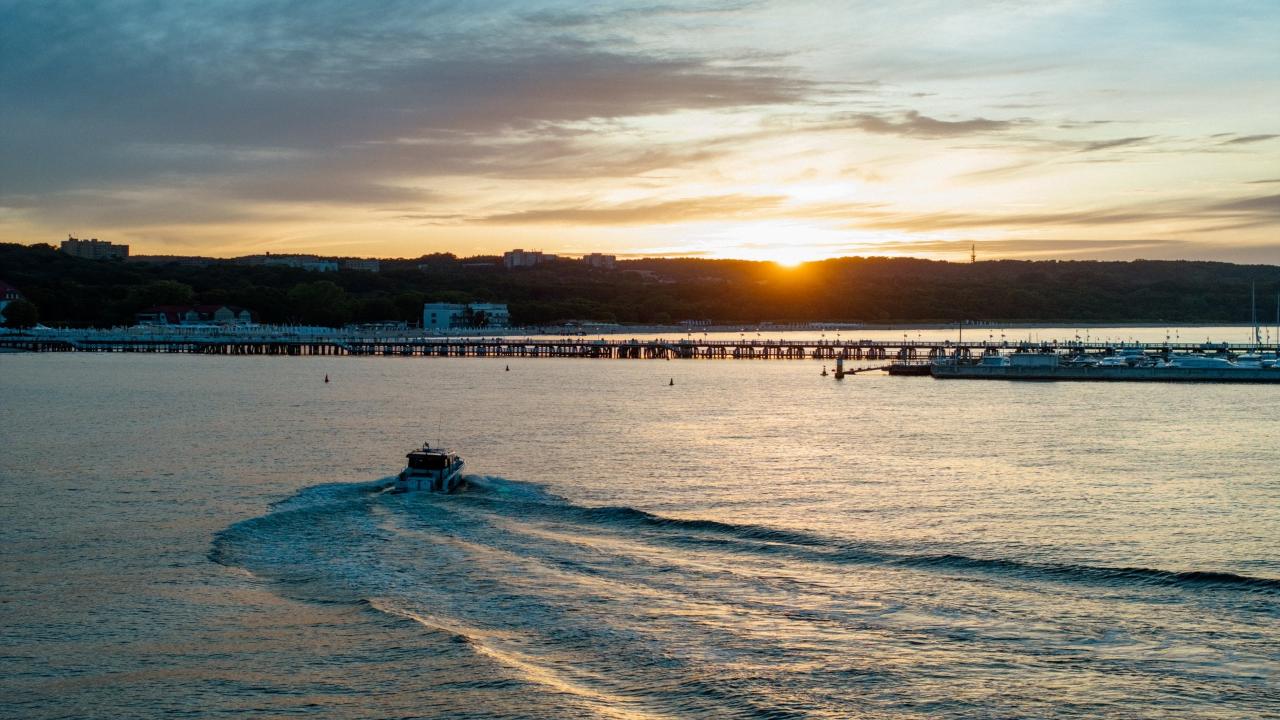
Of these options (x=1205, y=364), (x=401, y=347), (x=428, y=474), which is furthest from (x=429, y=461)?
(x=401, y=347)

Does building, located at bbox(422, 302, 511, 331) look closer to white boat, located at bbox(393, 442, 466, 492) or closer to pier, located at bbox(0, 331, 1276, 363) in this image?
pier, located at bbox(0, 331, 1276, 363)

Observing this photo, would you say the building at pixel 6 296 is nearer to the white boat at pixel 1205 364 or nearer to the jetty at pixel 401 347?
the jetty at pixel 401 347

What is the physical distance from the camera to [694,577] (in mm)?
23344

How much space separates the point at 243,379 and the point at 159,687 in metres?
75.3

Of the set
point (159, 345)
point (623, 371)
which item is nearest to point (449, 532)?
point (623, 371)

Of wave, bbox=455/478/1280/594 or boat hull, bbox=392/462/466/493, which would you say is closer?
wave, bbox=455/478/1280/594

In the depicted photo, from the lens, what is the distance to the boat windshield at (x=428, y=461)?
33219 mm

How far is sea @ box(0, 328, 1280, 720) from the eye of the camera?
17203mm

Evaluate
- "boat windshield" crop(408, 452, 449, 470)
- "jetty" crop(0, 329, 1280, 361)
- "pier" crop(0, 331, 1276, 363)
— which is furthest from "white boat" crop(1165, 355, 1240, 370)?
"boat windshield" crop(408, 452, 449, 470)

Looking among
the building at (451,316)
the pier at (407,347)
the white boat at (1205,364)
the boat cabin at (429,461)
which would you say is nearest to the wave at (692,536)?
the boat cabin at (429,461)

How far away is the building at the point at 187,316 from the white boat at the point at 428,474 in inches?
5435

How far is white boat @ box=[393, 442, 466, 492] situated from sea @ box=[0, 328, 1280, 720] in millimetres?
663

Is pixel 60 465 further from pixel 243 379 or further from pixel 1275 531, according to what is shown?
pixel 243 379

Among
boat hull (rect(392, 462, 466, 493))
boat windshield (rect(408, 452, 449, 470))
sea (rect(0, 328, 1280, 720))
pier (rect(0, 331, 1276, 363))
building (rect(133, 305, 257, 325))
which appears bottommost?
sea (rect(0, 328, 1280, 720))
